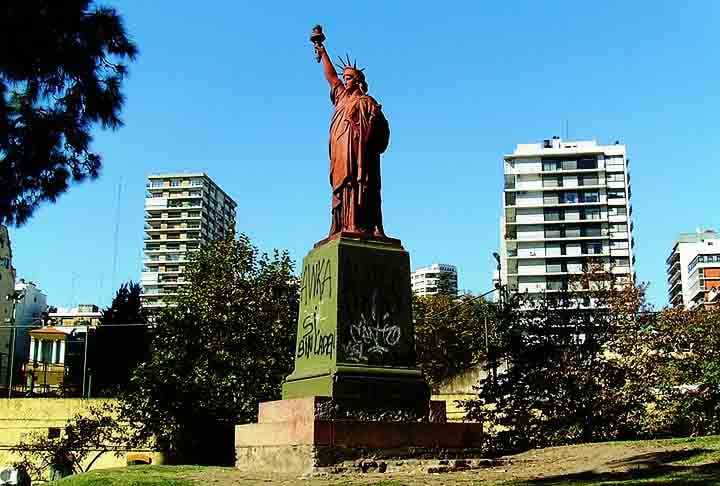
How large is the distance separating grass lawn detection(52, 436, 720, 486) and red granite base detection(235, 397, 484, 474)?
0.38m

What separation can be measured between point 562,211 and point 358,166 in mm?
77000

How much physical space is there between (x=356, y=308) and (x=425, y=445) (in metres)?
2.11

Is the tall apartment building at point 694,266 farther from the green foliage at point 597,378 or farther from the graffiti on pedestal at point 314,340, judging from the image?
the graffiti on pedestal at point 314,340

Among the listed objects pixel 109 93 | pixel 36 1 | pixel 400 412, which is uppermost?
pixel 36 1

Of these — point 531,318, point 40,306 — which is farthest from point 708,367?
point 40,306

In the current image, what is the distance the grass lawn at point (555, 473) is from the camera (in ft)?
27.7

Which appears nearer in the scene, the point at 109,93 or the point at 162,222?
the point at 109,93

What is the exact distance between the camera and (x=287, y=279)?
2459 centimetres

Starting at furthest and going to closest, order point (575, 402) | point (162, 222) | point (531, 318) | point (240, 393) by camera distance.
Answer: point (162, 222) → point (240, 393) → point (531, 318) → point (575, 402)

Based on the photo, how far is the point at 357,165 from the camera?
12656mm

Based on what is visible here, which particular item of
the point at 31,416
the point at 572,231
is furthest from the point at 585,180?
the point at 31,416

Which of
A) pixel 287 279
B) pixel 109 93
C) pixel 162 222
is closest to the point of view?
pixel 109 93

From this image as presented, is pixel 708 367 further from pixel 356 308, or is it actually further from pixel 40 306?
pixel 40 306

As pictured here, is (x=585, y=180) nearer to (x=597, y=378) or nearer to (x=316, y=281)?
(x=597, y=378)
